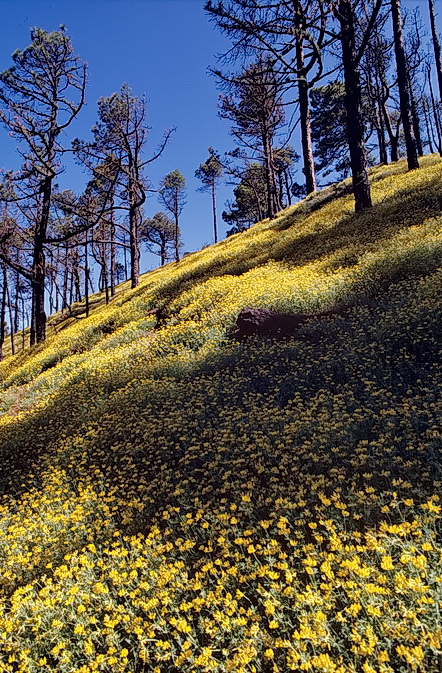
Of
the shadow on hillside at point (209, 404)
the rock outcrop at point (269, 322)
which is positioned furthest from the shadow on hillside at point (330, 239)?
the shadow on hillside at point (209, 404)

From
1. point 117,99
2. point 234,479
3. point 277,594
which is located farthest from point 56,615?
point 117,99

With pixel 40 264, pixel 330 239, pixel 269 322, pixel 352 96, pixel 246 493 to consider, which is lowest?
pixel 246 493

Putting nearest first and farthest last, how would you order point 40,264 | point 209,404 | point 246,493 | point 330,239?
point 246,493
point 209,404
point 330,239
point 40,264

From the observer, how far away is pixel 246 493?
4.01 m

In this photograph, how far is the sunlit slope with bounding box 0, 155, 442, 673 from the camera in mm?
2521

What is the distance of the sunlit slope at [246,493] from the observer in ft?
8.27

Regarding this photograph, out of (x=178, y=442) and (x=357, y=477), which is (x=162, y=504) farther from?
(x=357, y=477)

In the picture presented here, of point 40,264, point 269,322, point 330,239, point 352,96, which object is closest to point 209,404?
point 269,322

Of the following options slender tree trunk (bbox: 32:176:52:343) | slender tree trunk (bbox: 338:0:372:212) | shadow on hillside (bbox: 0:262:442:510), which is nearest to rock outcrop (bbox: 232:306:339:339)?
shadow on hillside (bbox: 0:262:442:510)

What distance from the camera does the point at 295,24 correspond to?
11.2 m

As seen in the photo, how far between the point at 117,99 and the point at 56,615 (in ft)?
87.9

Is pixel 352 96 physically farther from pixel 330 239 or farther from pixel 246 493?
Answer: pixel 246 493

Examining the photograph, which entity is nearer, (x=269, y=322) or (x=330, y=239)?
(x=269, y=322)

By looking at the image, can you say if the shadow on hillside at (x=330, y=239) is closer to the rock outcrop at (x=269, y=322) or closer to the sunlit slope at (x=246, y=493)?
the sunlit slope at (x=246, y=493)
